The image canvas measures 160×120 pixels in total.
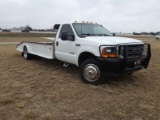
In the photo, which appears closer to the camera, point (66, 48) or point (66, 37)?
point (66, 37)

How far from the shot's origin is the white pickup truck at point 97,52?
18.9ft

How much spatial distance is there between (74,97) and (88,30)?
2.76m

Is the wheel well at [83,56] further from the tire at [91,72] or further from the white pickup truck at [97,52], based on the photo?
the tire at [91,72]

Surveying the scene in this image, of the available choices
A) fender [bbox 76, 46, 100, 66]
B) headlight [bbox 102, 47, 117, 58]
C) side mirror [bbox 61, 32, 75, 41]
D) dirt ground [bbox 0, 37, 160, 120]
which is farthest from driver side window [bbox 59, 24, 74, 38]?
headlight [bbox 102, 47, 117, 58]

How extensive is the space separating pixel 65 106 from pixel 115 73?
5.73 feet

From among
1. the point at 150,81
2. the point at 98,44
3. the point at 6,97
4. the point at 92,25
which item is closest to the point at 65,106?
the point at 6,97

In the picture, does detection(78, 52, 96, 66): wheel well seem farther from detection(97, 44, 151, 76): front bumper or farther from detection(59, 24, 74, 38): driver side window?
detection(59, 24, 74, 38): driver side window

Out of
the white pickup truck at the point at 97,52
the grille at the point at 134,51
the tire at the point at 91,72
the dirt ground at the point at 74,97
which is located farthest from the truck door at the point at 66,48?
the grille at the point at 134,51

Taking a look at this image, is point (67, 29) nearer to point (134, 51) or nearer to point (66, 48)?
point (66, 48)

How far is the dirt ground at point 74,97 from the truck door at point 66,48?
556 millimetres

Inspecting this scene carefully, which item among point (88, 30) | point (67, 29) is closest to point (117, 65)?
point (88, 30)

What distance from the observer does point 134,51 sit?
20.2 ft

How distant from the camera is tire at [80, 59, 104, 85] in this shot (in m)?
5.99

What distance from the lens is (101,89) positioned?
19.0 ft
